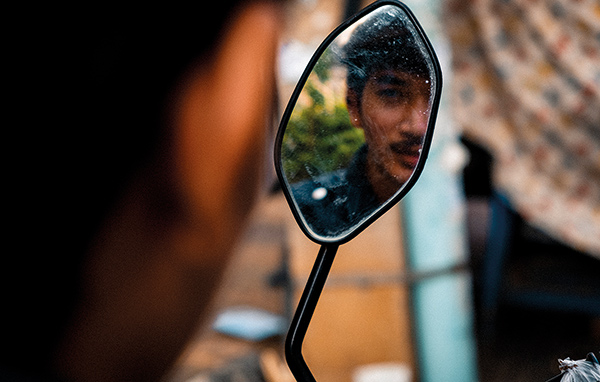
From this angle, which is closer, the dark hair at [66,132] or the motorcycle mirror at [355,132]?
the motorcycle mirror at [355,132]

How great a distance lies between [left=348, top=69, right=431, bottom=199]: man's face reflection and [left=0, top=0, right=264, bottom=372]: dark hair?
106cm

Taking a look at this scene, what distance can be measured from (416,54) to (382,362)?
1.71 meters

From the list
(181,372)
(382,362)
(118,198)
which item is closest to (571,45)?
(382,362)

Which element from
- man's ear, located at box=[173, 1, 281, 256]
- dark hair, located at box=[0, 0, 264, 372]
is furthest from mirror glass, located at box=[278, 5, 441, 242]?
man's ear, located at box=[173, 1, 281, 256]

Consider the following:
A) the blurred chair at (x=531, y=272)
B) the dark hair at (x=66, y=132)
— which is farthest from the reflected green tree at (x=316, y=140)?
the blurred chair at (x=531, y=272)

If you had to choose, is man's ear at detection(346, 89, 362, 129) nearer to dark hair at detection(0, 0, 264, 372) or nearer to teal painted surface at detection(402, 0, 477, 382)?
dark hair at detection(0, 0, 264, 372)

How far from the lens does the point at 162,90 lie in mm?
1580

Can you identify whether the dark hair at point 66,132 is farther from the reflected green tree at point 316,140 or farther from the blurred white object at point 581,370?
the blurred white object at point 581,370

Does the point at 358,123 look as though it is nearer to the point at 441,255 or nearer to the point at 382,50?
the point at 382,50

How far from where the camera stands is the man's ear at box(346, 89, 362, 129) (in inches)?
18.5

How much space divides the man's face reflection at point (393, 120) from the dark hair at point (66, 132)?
106 centimetres

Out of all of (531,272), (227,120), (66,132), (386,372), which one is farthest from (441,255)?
(66,132)

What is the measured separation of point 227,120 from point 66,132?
1.72 feet

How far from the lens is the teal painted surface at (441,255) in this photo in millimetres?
1953
